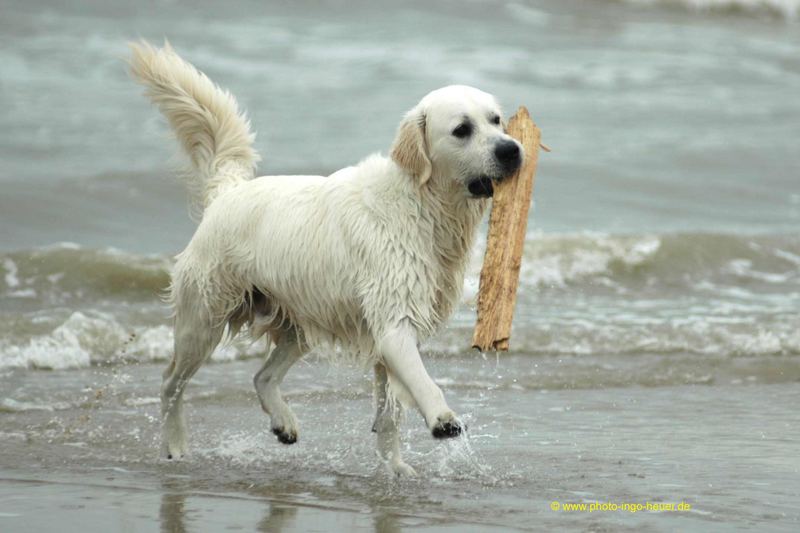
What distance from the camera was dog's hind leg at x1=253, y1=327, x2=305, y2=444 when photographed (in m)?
7.17

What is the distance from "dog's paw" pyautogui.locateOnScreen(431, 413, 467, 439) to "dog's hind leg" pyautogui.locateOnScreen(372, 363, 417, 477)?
0.94 meters

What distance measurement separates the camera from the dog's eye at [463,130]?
624 cm

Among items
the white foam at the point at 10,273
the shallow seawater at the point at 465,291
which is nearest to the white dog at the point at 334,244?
the shallow seawater at the point at 465,291

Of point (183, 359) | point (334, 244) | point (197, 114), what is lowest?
point (183, 359)

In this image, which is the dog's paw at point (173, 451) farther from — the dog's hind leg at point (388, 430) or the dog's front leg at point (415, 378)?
the dog's front leg at point (415, 378)

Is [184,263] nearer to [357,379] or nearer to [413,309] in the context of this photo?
[413,309]

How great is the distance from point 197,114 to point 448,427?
2.86 m

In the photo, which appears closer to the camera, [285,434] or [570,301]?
[285,434]

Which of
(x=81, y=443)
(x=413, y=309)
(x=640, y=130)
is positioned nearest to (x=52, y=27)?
(x=640, y=130)

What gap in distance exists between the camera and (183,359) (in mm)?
7438

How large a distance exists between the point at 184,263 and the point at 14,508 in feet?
6.05

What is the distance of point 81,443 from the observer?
24.9 ft

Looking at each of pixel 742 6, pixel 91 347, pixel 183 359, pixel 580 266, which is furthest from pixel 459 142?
pixel 742 6

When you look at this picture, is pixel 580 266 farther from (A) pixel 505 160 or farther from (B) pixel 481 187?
(A) pixel 505 160
